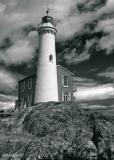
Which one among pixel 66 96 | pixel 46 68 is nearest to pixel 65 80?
pixel 66 96

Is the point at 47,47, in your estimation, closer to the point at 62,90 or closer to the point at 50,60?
the point at 50,60

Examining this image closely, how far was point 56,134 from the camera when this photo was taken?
1706 centimetres

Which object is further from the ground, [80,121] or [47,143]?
[80,121]

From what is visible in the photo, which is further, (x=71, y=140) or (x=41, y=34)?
(x=41, y=34)

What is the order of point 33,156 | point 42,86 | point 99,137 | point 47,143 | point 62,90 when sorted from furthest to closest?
point 62,90, point 42,86, point 99,137, point 47,143, point 33,156

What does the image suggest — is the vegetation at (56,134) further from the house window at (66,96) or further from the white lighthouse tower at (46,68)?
the house window at (66,96)

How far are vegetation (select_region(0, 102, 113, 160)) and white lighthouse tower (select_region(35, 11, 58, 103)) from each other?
53.8 ft

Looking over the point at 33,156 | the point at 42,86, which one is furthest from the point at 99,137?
the point at 42,86

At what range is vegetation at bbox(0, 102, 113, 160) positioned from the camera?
14968mm

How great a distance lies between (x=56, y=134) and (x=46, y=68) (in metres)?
22.1

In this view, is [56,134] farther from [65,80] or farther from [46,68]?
[65,80]

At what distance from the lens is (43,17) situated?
43.6 meters

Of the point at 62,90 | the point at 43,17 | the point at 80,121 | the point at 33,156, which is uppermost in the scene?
the point at 43,17

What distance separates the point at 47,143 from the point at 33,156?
1.47 m
